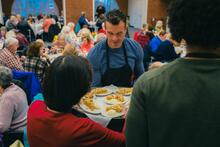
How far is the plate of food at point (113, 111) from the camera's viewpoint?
1881mm

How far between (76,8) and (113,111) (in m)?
11.9

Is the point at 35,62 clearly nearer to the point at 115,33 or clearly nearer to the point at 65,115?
the point at 115,33

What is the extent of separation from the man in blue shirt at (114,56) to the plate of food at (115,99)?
12.0 inches

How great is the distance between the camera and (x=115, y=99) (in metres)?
2.16

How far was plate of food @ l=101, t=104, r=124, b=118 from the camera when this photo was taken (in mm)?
1881

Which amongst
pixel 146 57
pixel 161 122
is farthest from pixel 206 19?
pixel 146 57

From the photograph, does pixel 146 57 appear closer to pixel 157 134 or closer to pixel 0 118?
pixel 0 118

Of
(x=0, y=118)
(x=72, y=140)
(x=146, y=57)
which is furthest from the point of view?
(x=146, y=57)

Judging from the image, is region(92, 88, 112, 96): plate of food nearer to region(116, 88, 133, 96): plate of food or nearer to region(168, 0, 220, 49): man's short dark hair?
region(116, 88, 133, 96): plate of food

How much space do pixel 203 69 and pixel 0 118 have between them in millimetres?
2200

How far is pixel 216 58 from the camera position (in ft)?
3.02

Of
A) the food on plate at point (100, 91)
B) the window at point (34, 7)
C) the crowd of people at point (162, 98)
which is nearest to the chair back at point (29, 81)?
the food on plate at point (100, 91)

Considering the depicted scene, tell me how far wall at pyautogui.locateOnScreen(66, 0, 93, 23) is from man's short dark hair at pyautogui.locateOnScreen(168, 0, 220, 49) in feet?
41.6

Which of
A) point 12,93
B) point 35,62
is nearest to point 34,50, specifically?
point 35,62
